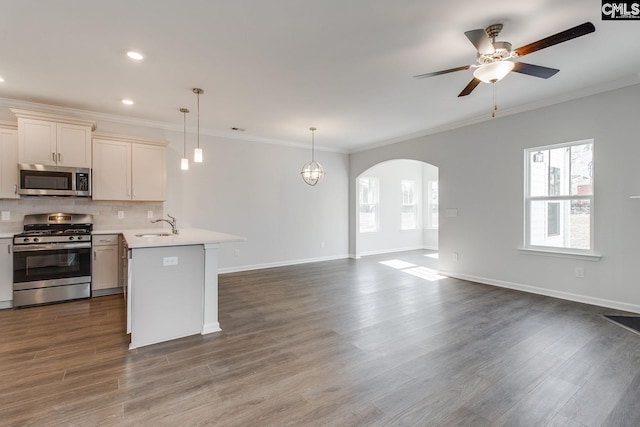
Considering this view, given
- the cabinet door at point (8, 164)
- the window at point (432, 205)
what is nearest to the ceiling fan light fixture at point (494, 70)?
the cabinet door at point (8, 164)

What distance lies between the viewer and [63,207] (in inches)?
177

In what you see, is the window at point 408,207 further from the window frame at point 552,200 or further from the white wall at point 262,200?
the window frame at point 552,200

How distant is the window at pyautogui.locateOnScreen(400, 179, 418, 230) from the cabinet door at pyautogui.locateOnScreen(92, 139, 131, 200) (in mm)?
6922

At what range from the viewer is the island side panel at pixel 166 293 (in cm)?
280

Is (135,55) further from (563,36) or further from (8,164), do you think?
(563,36)

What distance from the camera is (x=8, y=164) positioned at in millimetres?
3994

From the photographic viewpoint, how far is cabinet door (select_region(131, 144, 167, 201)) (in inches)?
187

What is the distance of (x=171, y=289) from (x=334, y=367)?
1706 mm

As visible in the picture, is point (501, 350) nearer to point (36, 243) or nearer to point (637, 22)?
point (637, 22)

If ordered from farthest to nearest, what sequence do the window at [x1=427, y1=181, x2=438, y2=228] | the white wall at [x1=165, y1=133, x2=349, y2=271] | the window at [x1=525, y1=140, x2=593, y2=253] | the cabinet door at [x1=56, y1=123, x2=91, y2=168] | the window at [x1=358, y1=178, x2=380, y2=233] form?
the window at [x1=427, y1=181, x2=438, y2=228], the window at [x1=358, y1=178, x2=380, y2=233], the white wall at [x1=165, y1=133, x2=349, y2=271], the cabinet door at [x1=56, y1=123, x2=91, y2=168], the window at [x1=525, y1=140, x2=593, y2=253]

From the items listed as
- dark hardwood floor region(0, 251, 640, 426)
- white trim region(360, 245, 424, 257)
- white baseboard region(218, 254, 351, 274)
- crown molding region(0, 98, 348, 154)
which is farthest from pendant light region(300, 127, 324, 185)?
dark hardwood floor region(0, 251, 640, 426)

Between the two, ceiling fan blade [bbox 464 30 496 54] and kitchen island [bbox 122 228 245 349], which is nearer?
ceiling fan blade [bbox 464 30 496 54]

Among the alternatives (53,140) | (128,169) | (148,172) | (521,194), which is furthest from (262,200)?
(521,194)

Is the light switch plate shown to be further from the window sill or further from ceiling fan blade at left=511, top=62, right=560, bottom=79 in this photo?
the window sill
